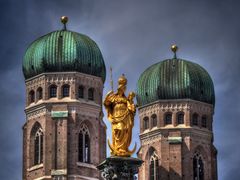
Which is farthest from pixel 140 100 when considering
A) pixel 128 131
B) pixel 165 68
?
pixel 128 131

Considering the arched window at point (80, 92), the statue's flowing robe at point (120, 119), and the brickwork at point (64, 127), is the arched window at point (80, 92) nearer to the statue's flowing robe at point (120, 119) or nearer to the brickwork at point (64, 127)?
the brickwork at point (64, 127)

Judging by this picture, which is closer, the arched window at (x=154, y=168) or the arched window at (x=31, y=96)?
the arched window at (x=31, y=96)

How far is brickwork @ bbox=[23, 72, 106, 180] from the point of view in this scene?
111 metres

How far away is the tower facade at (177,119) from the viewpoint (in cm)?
12106

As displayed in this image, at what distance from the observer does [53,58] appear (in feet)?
378

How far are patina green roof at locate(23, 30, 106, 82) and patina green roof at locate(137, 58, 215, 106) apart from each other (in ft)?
25.8

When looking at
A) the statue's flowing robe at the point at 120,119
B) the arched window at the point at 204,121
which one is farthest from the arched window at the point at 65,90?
the statue's flowing robe at the point at 120,119

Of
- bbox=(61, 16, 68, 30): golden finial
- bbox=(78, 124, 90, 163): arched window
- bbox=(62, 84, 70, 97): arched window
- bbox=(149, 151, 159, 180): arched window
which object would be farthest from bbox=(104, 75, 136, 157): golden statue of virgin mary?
bbox=(149, 151, 159, 180): arched window

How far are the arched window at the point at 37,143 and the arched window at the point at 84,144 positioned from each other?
11.6 feet

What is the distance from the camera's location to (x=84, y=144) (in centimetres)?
11388

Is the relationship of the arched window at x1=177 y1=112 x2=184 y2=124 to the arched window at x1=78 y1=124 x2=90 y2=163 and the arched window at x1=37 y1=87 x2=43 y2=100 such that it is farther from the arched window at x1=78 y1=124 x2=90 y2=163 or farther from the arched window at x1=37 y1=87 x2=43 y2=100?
the arched window at x1=37 y1=87 x2=43 y2=100

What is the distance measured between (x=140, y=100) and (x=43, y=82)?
12.6 meters

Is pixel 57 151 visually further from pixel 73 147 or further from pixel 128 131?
pixel 128 131

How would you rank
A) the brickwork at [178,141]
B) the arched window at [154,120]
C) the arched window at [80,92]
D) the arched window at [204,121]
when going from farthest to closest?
the arched window at [204,121] < the arched window at [154,120] < the brickwork at [178,141] < the arched window at [80,92]
